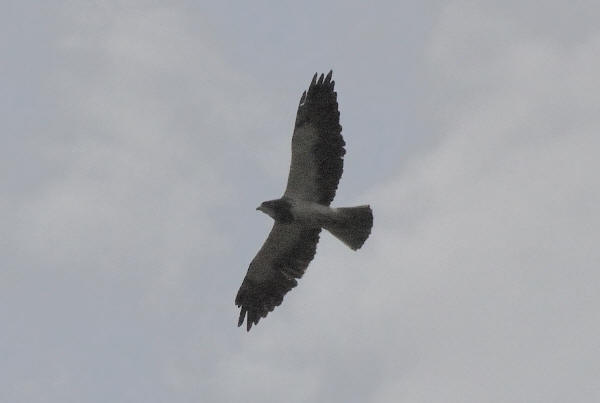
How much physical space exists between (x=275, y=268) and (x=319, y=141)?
3.03 m

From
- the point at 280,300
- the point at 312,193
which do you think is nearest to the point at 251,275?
the point at 280,300

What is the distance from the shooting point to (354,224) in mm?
24297

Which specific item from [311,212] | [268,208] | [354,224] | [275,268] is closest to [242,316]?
[275,268]

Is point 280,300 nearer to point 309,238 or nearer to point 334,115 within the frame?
point 309,238

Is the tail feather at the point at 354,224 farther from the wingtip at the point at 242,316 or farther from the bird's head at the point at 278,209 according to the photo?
the wingtip at the point at 242,316

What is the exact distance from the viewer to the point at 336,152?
78.3 feet

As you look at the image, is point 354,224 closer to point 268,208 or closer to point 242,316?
point 268,208

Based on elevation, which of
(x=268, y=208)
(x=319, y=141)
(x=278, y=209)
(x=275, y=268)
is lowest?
(x=275, y=268)

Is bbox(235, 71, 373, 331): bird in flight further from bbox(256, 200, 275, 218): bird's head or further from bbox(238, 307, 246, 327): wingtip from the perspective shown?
bbox(238, 307, 246, 327): wingtip

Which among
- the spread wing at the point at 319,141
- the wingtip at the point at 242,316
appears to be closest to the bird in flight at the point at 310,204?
the spread wing at the point at 319,141

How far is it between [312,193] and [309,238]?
3.85ft

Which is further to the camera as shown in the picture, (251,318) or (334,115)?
(251,318)

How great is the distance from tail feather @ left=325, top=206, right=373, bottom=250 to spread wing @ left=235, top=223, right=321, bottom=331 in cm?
91

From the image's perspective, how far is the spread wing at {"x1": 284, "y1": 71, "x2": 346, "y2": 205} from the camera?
23.9m
